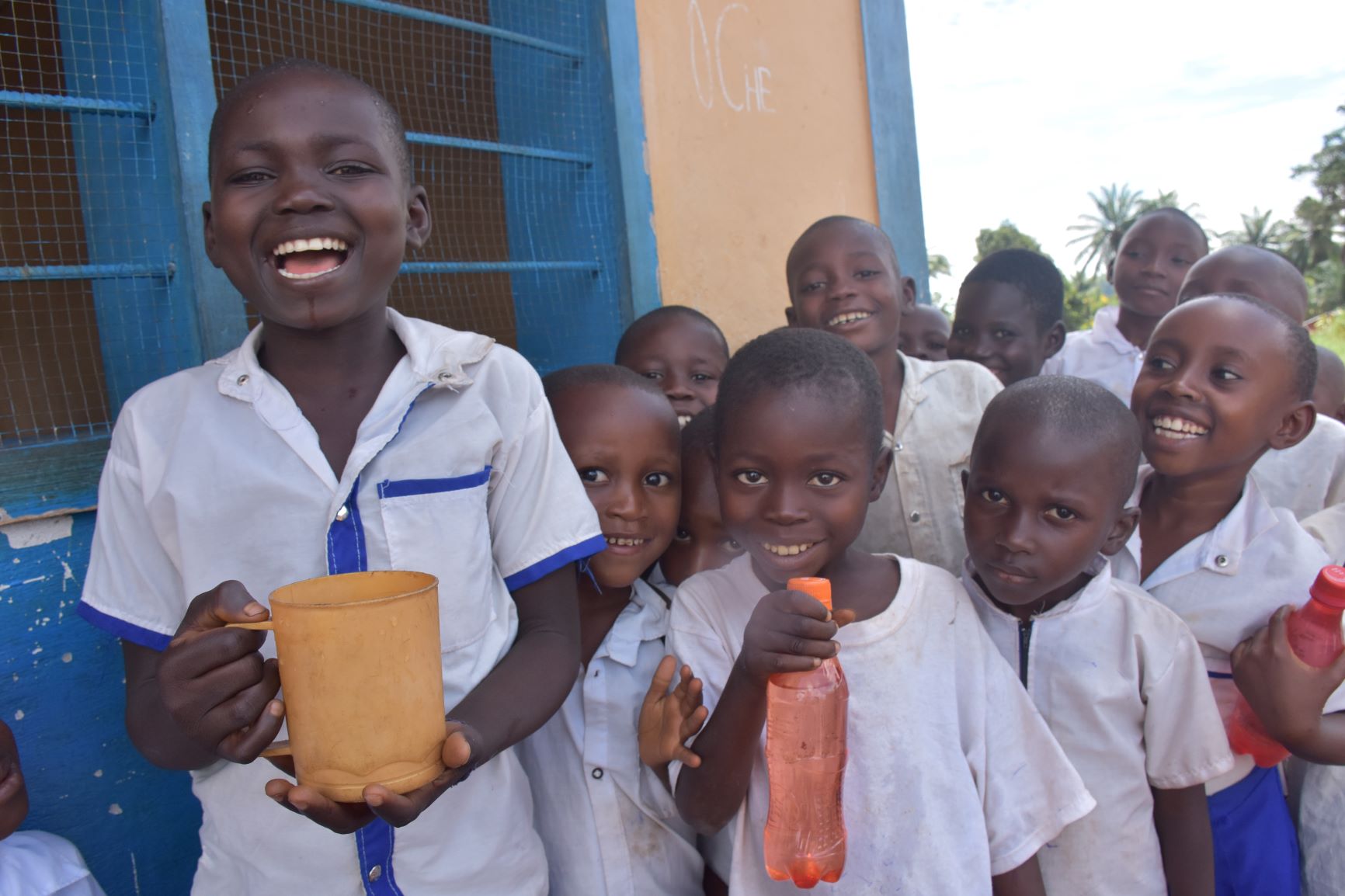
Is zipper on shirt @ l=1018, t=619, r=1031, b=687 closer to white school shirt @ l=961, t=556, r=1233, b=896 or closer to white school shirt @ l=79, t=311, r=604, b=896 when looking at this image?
white school shirt @ l=961, t=556, r=1233, b=896

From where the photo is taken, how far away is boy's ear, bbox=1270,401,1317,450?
6.48 feet

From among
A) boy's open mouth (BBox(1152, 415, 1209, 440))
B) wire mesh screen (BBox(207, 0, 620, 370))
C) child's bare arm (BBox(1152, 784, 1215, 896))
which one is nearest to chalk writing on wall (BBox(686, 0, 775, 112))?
wire mesh screen (BBox(207, 0, 620, 370))

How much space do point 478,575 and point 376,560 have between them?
0.49 feet

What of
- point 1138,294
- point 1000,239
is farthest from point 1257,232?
point 1138,294

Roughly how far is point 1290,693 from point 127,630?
1.85 metres

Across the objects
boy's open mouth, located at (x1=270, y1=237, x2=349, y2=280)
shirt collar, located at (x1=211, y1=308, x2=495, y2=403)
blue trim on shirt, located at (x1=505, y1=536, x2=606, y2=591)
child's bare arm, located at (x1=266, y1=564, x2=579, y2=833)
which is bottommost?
child's bare arm, located at (x1=266, y1=564, x2=579, y2=833)

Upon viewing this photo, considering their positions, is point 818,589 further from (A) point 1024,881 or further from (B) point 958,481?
(B) point 958,481

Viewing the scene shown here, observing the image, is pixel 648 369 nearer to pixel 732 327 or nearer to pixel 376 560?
pixel 732 327

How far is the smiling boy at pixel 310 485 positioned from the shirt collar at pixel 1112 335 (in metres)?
3.05

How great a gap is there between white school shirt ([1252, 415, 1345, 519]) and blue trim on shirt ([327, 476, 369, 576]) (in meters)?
2.13

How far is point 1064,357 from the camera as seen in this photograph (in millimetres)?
3719

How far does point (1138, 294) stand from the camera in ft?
12.4

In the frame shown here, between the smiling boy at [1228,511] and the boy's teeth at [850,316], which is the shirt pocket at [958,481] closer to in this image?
the smiling boy at [1228,511]

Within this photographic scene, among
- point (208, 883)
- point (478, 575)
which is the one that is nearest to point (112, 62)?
point (478, 575)
